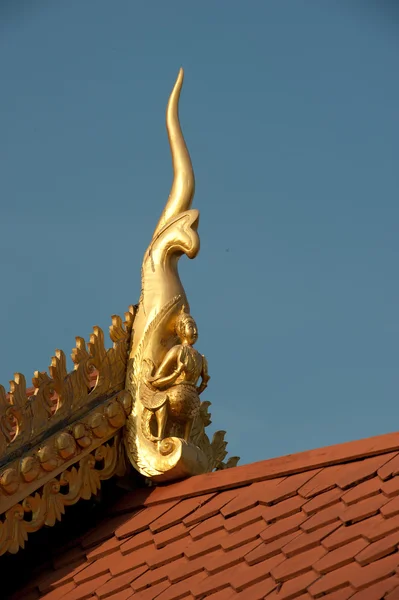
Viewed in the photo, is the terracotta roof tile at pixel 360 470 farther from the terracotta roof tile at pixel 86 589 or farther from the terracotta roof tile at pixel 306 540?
the terracotta roof tile at pixel 86 589

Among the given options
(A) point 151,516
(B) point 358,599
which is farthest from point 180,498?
(B) point 358,599

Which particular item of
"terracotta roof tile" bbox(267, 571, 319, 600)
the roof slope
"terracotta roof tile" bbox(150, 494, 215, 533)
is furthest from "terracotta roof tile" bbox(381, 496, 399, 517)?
"terracotta roof tile" bbox(150, 494, 215, 533)

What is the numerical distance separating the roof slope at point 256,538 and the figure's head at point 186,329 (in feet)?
2.44

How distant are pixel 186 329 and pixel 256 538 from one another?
1.44 metres

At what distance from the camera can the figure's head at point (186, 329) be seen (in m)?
7.91

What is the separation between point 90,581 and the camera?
23.5 feet

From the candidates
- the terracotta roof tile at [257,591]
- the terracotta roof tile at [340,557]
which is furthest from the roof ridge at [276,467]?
the terracotta roof tile at [257,591]

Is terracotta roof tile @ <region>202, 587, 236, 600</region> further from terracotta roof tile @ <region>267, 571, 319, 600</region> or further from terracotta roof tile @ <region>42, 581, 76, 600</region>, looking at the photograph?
terracotta roof tile @ <region>42, 581, 76, 600</region>

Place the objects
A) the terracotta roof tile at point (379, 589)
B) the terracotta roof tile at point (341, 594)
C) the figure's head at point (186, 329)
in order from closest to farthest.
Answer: the terracotta roof tile at point (379, 589) < the terracotta roof tile at point (341, 594) < the figure's head at point (186, 329)

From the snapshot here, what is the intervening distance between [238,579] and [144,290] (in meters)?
2.02

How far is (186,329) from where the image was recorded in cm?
790

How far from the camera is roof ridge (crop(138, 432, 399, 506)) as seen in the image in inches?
273

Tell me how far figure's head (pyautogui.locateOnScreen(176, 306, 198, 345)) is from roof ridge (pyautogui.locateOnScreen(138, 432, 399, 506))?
0.74 meters

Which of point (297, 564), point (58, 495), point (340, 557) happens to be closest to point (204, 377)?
point (58, 495)
